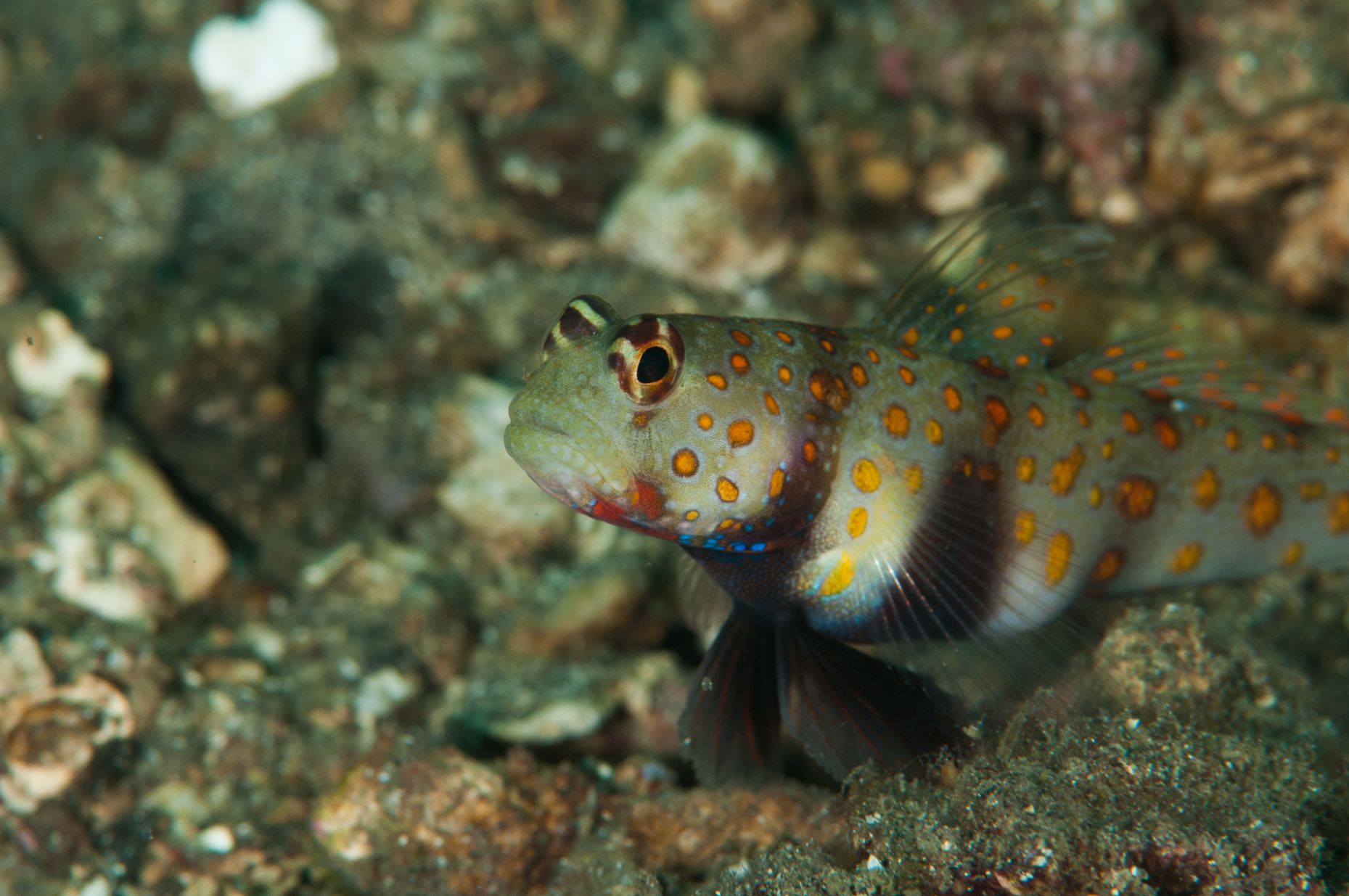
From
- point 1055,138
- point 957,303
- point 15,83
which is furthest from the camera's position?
point 15,83

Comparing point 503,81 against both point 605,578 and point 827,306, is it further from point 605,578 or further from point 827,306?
point 605,578

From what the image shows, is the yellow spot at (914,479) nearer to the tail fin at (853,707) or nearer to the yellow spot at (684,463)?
the tail fin at (853,707)

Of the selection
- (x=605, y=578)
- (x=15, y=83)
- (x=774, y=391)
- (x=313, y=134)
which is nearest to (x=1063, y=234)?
(x=774, y=391)

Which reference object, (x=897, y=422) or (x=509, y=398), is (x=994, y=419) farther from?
(x=509, y=398)

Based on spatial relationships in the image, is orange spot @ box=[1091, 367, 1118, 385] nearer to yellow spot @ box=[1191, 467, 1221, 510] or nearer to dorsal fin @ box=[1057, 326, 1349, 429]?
dorsal fin @ box=[1057, 326, 1349, 429]

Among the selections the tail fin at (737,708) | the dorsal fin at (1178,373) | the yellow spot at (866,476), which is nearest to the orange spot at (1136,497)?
the dorsal fin at (1178,373)

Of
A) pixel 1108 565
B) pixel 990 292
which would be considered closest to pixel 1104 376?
pixel 990 292

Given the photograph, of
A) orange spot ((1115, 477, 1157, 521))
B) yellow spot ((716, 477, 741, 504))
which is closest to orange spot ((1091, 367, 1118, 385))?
orange spot ((1115, 477, 1157, 521))
